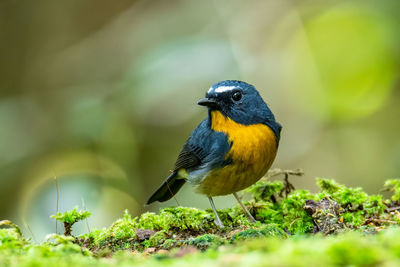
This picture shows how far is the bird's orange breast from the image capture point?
165 inches

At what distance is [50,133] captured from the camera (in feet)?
22.7

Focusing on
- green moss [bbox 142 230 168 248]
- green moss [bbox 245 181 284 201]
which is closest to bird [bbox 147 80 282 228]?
green moss [bbox 245 181 284 201]

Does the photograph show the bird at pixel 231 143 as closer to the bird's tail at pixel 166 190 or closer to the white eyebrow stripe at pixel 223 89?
the white eyebrow stripe at pixel 223 89

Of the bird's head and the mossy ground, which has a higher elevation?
the bird's head

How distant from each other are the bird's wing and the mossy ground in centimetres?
53

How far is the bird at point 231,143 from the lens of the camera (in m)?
4.21

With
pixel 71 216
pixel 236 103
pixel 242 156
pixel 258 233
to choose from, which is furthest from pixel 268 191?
pixel 71 216

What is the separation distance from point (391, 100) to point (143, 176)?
4323mm

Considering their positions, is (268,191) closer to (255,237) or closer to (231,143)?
(231,143)

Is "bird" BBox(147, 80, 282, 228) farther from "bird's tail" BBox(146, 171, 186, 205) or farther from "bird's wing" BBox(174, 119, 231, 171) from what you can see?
"bird's tail" BBox(146, 171, 186, 205)

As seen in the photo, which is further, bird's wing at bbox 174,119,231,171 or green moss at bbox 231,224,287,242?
bird's wing at bbox 174,119,231,171

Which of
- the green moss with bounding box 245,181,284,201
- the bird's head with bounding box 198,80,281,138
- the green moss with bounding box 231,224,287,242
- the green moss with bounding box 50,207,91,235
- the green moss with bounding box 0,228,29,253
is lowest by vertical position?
the green moss with bounding box 245,181,284,201

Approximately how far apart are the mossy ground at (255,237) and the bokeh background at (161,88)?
2.52 metres

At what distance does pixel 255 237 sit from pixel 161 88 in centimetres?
375
